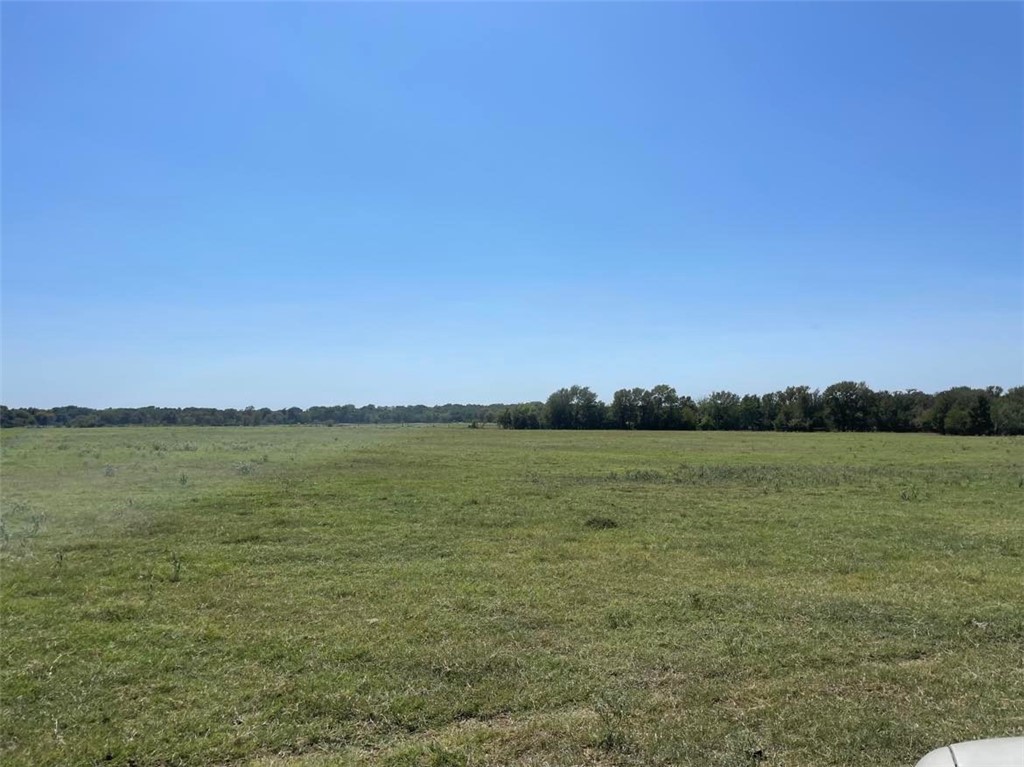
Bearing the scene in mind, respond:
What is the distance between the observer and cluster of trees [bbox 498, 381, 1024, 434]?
240 ft

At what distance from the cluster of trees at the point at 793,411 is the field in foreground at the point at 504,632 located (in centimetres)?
7194

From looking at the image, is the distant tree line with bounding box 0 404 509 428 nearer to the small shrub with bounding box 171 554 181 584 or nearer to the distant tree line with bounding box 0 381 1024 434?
the distant tree line with bounding box 0 381 1024 434

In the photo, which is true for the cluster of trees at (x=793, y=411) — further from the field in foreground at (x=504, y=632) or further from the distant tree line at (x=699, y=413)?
the field in foreground at (x=504, y=632)

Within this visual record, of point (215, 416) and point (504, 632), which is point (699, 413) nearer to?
point (215, 416)

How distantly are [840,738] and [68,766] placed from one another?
5.05 m

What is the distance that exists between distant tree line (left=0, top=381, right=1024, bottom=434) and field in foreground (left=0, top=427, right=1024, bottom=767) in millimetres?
41389

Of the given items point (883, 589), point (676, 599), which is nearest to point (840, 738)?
point (676, 599)

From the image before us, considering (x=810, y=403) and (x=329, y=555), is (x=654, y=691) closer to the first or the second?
(x=329, y=555)

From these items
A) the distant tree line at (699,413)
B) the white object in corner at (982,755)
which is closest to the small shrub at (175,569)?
the white object in corner at (982,755)

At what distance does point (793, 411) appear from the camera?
91000 mm

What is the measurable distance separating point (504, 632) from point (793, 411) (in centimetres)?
9410

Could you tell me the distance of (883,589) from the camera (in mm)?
8023

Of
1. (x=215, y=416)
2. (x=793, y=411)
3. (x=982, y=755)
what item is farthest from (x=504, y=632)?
(x=793, y=411)

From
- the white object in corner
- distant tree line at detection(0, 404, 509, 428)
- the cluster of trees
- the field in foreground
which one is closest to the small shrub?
the field in foreground
